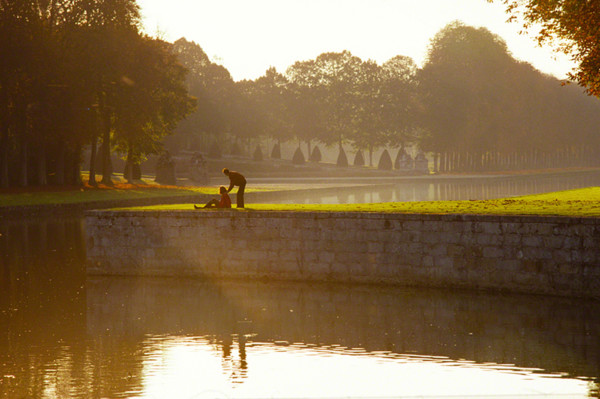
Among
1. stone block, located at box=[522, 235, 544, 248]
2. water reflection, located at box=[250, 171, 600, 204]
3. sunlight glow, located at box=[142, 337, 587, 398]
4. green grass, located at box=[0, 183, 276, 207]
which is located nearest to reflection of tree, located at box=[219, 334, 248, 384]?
sunlight glow, located at box=[142, 337, 587, 398]

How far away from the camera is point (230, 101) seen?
109562mm

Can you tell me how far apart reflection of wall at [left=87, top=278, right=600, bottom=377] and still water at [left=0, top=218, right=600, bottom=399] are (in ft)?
0.11

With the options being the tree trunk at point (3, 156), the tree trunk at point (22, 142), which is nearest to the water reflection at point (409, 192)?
the tree trunk at point (22, 142)

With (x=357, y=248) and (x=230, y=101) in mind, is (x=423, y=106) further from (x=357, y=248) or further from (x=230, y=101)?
(x=357, y=248)

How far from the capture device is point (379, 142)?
369ft

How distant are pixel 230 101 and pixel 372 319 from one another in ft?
319

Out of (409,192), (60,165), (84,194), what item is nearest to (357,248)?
(84,194)

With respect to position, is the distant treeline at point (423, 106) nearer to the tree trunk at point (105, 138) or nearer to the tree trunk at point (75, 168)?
the tree trunk at point (105, 138)

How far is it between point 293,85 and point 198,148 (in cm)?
1943

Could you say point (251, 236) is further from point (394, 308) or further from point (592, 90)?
point (592, 90)

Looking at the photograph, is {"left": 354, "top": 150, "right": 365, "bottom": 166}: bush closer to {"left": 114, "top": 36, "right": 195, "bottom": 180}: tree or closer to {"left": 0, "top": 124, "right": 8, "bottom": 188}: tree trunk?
{"left": 114, "top": 36, "right": 195, "bottom": 180}: tree

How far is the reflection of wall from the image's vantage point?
12.0m

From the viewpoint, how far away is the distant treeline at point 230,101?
48.2m

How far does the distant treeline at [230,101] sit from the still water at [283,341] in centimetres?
3154
